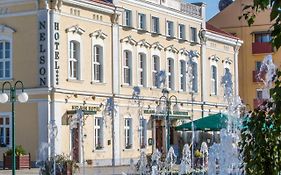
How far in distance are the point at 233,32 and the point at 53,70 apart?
2797 cm

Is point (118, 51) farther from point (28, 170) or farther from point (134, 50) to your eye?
point (28, 170)

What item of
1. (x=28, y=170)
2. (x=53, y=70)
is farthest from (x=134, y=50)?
(x=28, y=170)

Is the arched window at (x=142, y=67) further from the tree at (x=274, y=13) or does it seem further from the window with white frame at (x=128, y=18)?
the tree at (x=274, y=13)

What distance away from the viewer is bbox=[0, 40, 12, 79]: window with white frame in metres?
34.9

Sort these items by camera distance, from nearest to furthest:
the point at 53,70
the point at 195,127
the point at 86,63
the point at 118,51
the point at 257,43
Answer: the point at 195,127
the point at 53,70
the point at 86,63
the point at 118,51
the point at 257,43

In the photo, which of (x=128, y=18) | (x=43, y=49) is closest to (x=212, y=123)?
(x=43, y=49)

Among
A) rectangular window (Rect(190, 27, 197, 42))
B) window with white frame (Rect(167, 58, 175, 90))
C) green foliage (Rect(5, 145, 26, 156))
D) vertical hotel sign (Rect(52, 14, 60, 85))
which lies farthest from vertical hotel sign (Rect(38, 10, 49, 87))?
rectangular window (Rect(190, 27, 197, 42))

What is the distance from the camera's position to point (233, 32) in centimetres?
5884

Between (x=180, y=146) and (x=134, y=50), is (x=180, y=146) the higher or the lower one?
the lower one

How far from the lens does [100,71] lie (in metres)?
37.8

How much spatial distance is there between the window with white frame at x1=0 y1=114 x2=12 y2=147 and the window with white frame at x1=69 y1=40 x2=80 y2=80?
3.78 meters

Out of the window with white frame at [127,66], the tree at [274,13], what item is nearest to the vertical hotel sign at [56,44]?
the window with white frame at [127,66]

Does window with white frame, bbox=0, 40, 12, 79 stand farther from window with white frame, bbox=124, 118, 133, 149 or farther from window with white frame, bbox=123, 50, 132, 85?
window with white frame, bbox=124, 118, 133, 149

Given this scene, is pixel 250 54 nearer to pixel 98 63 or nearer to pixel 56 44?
pixel 98 63
